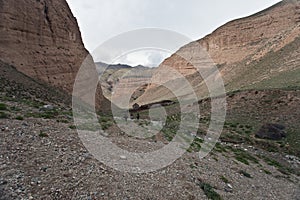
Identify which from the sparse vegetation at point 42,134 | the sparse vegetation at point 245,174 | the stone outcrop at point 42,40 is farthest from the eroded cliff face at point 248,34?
the sparse vegetation at point 42,134

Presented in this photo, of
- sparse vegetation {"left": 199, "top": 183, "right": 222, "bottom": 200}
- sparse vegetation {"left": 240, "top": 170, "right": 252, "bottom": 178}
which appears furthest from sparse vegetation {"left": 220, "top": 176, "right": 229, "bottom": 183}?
sparse vegetation {"left": 240, "top": 170, "right": 252, "bottom": 178}

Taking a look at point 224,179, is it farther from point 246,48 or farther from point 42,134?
point 246,48

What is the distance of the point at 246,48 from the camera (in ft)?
308

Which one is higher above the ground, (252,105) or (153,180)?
(252,105)

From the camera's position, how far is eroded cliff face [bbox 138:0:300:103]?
59434 millimetres

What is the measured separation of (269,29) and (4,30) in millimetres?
89734

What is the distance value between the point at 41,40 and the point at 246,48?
8131 cm

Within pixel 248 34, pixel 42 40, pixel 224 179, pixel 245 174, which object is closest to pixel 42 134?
pixel 224 179

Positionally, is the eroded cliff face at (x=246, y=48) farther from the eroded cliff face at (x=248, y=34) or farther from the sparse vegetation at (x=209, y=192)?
the sparse vegetation at (x=209, y=192)

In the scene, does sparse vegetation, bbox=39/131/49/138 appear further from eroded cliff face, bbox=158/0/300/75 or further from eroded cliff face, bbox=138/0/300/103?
eroded cliff face, bbox=158/0/300/75

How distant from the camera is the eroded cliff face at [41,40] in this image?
31.5m

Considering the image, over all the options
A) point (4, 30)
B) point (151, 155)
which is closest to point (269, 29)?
point (4, 30)

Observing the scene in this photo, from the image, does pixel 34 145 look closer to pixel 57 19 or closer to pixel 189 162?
pixel 189 162

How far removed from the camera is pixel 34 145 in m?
8.34
